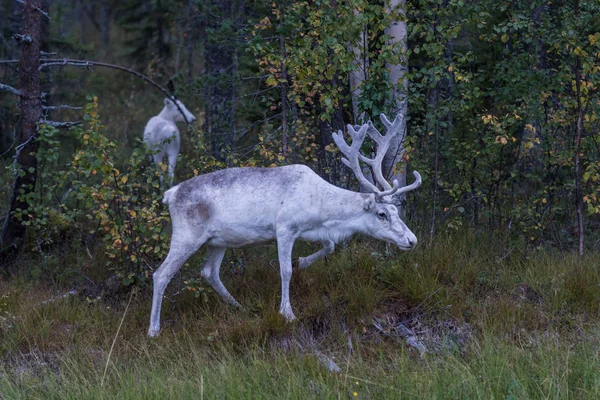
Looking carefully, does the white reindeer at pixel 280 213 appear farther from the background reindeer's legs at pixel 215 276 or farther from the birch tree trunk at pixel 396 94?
the birch tree trunk at pixel 396 94

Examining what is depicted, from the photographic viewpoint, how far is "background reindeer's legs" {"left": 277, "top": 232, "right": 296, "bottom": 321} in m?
7.51

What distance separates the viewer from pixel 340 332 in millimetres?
7477

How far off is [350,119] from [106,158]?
3.77 m

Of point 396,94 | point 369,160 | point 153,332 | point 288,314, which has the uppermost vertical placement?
point 396,94

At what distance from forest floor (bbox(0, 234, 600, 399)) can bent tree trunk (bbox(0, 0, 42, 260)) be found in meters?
0.91

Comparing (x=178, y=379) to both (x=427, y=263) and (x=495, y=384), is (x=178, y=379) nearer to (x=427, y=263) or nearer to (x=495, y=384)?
(x=495, y=384)

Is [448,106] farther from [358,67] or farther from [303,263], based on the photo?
[303,263]

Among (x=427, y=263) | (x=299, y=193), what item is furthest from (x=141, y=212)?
(x=427, y=263)

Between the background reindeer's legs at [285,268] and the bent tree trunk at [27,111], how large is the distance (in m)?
3.57

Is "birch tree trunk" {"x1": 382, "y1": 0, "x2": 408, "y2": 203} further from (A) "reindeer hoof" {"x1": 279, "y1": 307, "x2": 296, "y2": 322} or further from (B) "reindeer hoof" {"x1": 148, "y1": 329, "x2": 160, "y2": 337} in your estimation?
(B) "reindeer hoof" {"x1": 148, "y1": 329, "x2": 160, "y2": 337}

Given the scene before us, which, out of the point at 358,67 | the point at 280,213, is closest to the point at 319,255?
the point at 280,213

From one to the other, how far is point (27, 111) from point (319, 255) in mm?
4271

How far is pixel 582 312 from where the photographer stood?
783 cm

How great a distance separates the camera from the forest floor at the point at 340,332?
596cm
